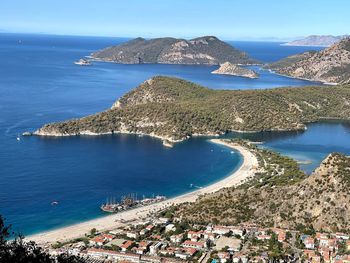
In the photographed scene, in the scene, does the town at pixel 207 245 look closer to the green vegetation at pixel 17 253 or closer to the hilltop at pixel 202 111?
the green vegetation at pixel 17 253

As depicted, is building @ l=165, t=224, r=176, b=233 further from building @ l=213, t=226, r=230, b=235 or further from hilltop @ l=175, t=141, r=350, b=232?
building @ l=213, t=226, r=230, b=235

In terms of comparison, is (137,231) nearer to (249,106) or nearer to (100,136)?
(100,136)

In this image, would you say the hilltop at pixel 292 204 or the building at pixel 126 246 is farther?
the hilltop at pixel 292 204

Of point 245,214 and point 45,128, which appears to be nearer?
point 245,214

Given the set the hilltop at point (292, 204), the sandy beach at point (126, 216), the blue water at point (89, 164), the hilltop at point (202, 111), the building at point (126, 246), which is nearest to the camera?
the building at point (126, 246)

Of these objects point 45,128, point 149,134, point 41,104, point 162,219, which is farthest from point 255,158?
point 41,104

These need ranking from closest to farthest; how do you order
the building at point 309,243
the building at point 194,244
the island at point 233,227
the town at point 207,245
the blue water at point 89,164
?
1. the town at point 207,245
2. the island at point 233,227
3. the building at point 309,243
4. the building at point 194,244
5. the blue water at point 89,164

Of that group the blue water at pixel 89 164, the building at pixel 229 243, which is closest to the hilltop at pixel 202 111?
the blue water at pixel 89 164
